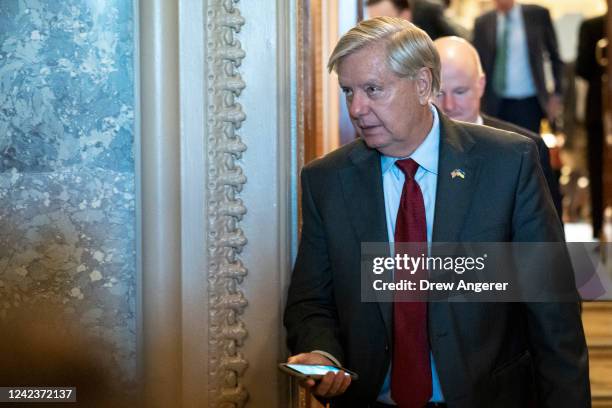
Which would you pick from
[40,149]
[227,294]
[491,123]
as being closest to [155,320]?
[227,294]

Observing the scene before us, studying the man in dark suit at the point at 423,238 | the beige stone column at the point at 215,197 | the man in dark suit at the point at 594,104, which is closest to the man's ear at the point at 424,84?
the man in dark suit at the point at 423,238

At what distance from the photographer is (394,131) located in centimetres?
240

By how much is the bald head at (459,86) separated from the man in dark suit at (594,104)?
337cm

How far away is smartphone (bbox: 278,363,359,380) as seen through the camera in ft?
7.02

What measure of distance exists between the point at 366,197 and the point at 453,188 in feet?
0.80

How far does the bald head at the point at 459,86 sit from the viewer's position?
3699mm

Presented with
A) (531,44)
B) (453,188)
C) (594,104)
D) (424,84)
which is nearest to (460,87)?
(424,84)

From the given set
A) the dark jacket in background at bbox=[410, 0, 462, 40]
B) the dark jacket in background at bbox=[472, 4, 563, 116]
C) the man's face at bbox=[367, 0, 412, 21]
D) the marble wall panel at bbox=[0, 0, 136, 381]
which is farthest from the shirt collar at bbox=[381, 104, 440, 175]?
the dark jacket in background at bbox=[472, 4, 563, 116]

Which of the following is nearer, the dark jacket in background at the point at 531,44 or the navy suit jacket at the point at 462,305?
the navy suit jacket at the point at 462,305

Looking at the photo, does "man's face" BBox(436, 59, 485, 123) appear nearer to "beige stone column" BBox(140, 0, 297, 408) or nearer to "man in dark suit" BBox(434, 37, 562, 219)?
"man in dark suit" BBox(434, 37, 562, 219)

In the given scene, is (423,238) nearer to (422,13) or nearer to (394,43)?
(394,43)

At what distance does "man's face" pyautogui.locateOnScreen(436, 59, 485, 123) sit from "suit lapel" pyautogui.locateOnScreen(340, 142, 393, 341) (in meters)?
1.26

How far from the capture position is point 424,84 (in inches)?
96.4

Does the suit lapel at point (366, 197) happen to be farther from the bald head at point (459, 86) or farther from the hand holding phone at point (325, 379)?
the bald head at point (459, 86)
